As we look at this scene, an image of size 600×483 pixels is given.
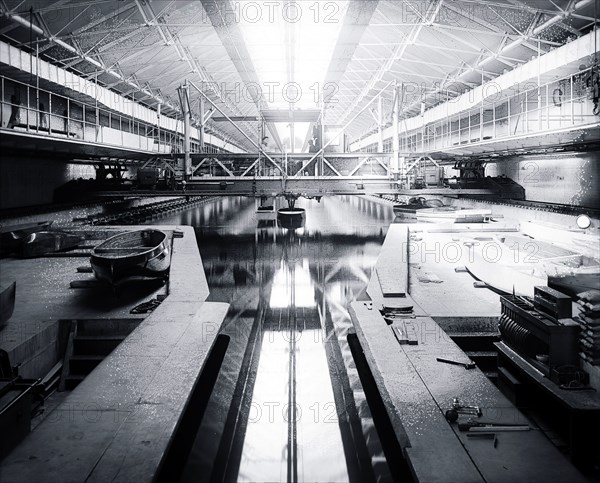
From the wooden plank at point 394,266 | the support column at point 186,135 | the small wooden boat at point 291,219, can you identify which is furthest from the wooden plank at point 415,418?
the small wooden boat at point 291,219

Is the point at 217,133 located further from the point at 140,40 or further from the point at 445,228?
the point at 445,228

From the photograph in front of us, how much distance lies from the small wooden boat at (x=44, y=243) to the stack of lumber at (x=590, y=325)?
9716 millimetres

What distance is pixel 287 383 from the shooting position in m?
4.41

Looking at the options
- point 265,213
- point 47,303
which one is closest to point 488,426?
point 47,303

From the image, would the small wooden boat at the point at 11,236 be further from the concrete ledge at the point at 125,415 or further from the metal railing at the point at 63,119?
the concrete ledge at the point at 125,415

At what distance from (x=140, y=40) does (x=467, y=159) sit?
506 inches

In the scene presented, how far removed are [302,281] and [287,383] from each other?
4.06 metres

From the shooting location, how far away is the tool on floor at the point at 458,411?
3.15m

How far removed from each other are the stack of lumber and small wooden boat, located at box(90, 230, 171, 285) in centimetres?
579

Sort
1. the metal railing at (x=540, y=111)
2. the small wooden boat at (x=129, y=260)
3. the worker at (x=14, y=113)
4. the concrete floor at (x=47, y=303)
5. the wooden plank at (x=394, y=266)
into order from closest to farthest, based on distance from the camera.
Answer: the concrete floor at (x=47, y=303)
the wooden plank at (x=394, y=266)
the small wooden boat at (x=129, y=260)
the metal railing at (x=540, y=111)
the worker at (x=14, y=113)

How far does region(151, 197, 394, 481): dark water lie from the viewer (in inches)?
126

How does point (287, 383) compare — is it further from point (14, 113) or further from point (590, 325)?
point (14, 113)

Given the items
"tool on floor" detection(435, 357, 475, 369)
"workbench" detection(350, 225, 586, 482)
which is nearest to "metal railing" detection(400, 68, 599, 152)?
"workbench" detection(350, 225, 586, 482)

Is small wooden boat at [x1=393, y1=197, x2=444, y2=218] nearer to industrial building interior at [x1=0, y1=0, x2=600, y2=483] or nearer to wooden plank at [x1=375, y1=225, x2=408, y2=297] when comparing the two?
industrial building interior at [x1=0, y1=0, x2=600, y2=483]
